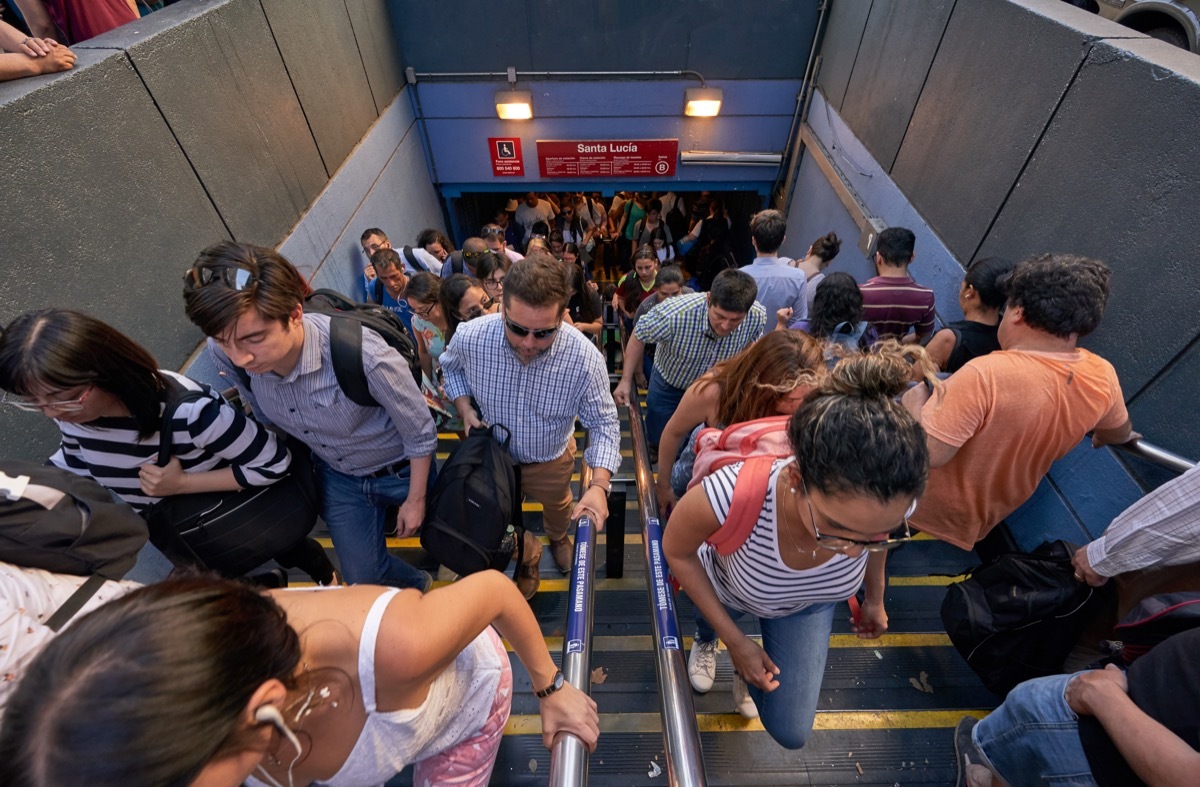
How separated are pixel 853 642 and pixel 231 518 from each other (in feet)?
9.51

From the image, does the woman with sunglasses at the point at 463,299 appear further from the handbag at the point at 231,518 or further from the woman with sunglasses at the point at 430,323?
the handbag at the point at 231,518

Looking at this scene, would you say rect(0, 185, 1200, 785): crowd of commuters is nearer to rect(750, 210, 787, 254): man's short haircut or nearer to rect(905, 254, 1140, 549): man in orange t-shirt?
rect(905, 254, 1140, 549): man in orange t-shirt

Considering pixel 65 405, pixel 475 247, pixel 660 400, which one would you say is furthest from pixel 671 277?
pixel 65 405

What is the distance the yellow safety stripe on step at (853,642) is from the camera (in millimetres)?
2486

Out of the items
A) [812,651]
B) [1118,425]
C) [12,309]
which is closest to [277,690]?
[812,651]

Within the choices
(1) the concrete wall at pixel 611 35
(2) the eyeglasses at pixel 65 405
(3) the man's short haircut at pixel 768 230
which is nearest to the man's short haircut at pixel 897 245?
(3) the man's short haircut at pixel 768 230

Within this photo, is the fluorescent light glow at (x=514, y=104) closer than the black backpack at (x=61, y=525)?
No

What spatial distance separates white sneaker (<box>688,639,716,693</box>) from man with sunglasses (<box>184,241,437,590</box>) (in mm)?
1449

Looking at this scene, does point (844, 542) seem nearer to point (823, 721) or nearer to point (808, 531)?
Result: point (808, 531)

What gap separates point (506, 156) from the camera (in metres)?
8.04

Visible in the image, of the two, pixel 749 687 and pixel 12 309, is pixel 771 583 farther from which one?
pixel 12 309

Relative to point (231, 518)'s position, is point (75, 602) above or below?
below

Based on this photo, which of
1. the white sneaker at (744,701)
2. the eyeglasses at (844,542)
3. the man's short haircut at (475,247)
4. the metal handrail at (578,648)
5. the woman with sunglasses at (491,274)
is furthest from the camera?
the man's short haircut at (475,247)

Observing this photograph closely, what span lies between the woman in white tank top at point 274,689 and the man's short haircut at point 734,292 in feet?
6.70
